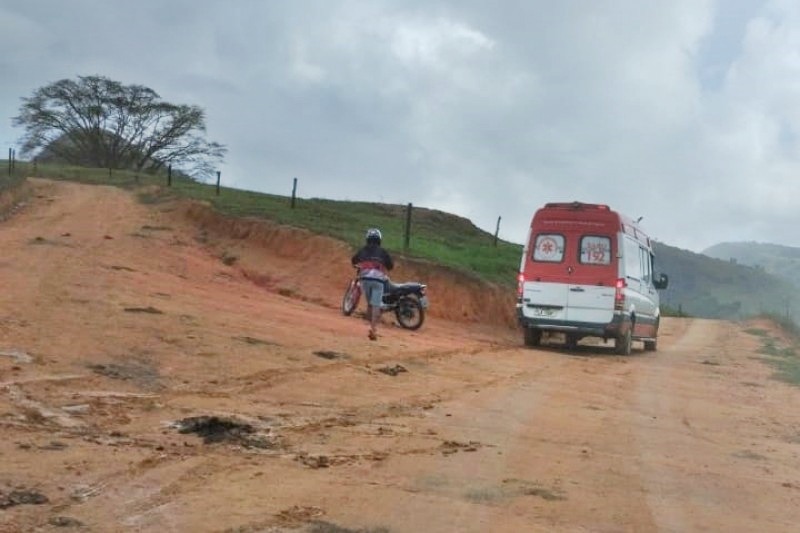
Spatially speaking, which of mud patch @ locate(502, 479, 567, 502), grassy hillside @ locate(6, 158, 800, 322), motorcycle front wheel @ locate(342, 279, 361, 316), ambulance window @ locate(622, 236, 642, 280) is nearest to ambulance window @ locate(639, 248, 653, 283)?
ambulance window @ locate(622, 236, 642, 280)

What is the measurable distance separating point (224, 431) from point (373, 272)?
844cm

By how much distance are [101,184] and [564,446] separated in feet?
120

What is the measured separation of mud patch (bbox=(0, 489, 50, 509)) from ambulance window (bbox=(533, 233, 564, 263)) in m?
13.3

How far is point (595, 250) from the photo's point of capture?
56.6 ft

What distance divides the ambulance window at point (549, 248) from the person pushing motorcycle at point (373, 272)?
331 centimetres

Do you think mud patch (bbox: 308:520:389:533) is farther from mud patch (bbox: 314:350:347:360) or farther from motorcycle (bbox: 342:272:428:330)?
motorcycle (bbox: 342:272:428:330)

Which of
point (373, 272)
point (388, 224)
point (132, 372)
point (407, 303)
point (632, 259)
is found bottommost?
point (132, 372)

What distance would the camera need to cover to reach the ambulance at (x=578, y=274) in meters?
17.1

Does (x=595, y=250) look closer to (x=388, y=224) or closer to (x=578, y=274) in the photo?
(x=578, y=274)

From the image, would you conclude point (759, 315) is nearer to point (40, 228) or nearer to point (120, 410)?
point (40, 228)

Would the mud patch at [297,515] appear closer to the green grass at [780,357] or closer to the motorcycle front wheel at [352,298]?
the green grass at [780,357]

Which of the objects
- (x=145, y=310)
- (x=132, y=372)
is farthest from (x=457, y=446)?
(x=145, y=310)

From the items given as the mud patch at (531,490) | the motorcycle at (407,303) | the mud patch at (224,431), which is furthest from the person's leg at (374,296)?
the mud patch at (531,490)

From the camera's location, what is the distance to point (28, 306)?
11430mm
